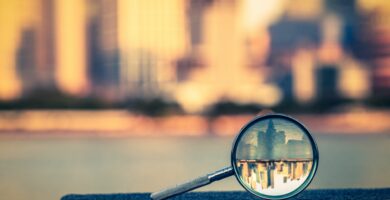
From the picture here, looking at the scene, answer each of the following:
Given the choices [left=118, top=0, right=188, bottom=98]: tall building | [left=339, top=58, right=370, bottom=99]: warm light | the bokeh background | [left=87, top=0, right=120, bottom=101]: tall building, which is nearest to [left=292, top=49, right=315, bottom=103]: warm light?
the bokeh background

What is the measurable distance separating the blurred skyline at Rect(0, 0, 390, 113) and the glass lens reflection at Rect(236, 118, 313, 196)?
25.4 metres

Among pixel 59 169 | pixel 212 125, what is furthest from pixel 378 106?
pixel 59 169

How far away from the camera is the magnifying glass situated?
0.94 metres

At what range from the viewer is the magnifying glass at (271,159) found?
94 centimetres

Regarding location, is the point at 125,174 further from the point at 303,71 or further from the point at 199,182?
the point at 303,71

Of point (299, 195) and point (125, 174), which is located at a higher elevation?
point (299, 195)

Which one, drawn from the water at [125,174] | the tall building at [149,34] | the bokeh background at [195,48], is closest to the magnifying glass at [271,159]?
the water at [125,174]

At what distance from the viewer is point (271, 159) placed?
3.12 feet

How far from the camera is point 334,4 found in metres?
31.3

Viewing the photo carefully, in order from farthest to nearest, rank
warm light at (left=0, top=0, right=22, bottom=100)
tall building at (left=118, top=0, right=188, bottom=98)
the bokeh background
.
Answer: warm light at (left=0, top=0, right=22, bottom=100)
tall building at (left=118, top=0, right=188, bottom=98)
the bokeh background

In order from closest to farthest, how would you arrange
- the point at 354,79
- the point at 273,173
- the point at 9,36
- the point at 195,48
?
the point at 273,173 → the point at 354,79 → the point at 9,36 → the point at 195,48

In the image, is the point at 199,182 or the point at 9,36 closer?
the point at 199,182

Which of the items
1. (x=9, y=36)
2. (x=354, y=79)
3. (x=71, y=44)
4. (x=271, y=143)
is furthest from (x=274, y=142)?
(x=9, y=36)

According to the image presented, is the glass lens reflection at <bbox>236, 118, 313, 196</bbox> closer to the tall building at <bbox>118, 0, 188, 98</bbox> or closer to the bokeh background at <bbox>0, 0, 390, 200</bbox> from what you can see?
the bokeh background at <bbox>0, 0, 390, 200</bbox>
